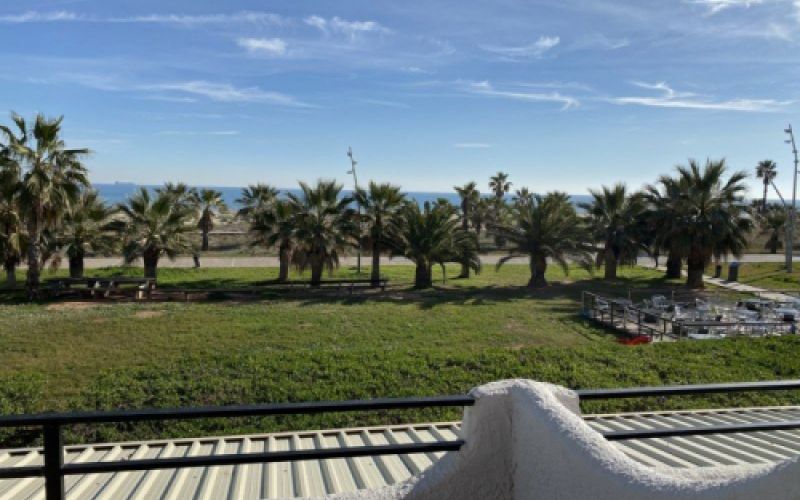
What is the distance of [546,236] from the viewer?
2419cm

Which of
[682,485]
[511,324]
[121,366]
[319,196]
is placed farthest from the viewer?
[319,196]

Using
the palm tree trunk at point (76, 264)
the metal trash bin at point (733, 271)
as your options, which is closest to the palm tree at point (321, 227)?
the palm tree trunk at point (76, 264)

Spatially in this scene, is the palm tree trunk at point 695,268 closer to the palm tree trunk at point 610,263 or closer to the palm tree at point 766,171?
the palm tree trunk at point 610,263

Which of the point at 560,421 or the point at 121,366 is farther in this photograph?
the point at 121,366

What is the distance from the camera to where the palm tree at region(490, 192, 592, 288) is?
945 inches

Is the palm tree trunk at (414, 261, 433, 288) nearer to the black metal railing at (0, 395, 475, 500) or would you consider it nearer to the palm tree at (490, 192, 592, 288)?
the palm tree at (490, 192, 592, 288)

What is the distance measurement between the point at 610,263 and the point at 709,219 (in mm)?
4545

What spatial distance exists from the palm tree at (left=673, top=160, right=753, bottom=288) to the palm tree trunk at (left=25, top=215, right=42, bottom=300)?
2383cm

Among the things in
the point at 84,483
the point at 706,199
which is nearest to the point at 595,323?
the point at 706,199

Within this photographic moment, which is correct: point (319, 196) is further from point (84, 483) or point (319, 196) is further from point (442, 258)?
point (84, 483)

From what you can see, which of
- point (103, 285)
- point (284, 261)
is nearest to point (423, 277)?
point (284, 261)

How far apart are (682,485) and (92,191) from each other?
80.1 feet

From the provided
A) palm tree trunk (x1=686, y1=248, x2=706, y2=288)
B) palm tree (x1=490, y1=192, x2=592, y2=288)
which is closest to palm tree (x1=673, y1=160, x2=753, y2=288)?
palm tree trunk (x1=686, y1=248, x2=706, y2=288)

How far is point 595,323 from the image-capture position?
16.2 m
